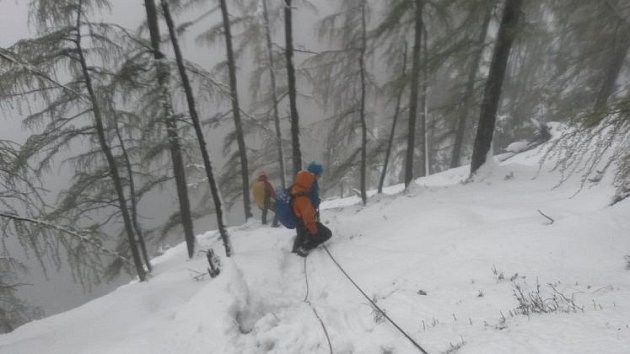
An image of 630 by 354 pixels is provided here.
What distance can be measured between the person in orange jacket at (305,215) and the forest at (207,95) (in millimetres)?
1750

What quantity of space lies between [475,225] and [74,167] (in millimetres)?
10838

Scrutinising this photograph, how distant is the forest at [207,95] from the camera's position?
496 cm

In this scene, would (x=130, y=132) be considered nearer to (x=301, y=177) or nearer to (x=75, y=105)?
(x=75, y=105)

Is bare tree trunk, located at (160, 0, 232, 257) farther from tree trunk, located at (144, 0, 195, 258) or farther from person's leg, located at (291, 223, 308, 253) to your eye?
person's leg, located at (291, 223, 308, 253)

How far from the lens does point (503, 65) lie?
10008 millimetres

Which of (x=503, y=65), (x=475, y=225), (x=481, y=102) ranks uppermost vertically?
(x=503, y=65)

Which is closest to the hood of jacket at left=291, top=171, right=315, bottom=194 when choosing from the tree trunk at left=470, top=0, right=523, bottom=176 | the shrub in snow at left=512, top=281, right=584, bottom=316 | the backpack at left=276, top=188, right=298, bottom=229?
the backpack at left=276, top=188, right=298, bottom=229

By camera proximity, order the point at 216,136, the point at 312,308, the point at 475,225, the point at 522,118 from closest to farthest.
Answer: the point at 312,308 < the point at 475,225 < the point at 216,136 < the point at 522,118

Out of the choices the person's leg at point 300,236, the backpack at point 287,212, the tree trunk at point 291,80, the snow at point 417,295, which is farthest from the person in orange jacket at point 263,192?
the person's leg at point 300,236

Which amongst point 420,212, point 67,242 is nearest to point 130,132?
point 67,242

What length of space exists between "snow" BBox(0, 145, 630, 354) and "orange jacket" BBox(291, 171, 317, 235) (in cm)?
72

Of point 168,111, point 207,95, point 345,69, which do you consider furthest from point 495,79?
point 168,111

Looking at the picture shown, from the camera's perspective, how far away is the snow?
376 cm

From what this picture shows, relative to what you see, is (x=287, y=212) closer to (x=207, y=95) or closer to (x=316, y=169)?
(x=316, y=169)
